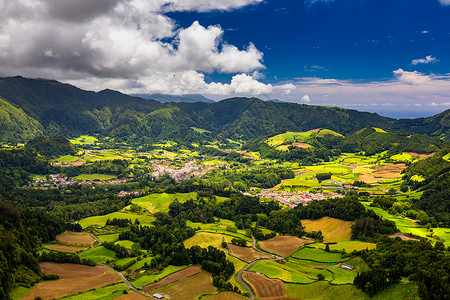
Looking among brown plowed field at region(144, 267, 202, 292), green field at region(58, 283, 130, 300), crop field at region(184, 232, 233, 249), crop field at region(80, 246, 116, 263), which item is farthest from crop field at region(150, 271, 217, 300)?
crop field at region(80, 246, 116, 263)

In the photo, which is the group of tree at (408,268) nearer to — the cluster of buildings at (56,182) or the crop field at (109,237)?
the crop field at (109,237)

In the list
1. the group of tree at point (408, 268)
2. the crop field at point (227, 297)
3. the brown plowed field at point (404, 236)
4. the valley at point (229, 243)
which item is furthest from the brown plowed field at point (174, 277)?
the brown plowed field at point (404, 236)

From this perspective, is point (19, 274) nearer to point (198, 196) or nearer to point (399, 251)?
point (399, 251)

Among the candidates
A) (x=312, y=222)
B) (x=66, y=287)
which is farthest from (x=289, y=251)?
(x=66, y=287)

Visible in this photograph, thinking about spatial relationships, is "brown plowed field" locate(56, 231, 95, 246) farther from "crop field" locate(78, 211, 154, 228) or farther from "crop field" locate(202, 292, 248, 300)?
"crop field" locate(202, 292, 248, 300)

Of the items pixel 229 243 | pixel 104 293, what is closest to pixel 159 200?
pixel 229 243

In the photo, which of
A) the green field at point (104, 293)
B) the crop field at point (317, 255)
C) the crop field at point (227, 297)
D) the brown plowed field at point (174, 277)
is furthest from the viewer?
the crop field at point (317, 255)
